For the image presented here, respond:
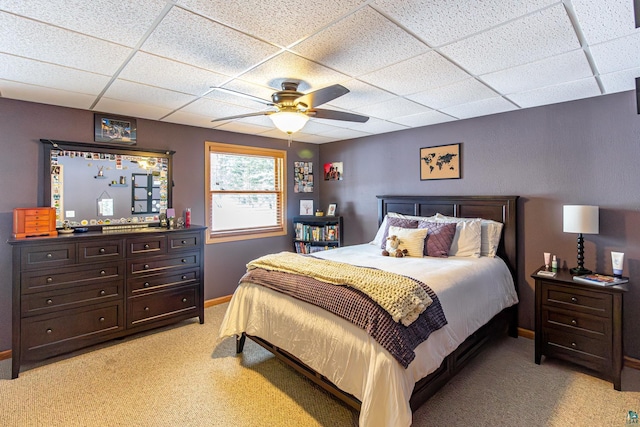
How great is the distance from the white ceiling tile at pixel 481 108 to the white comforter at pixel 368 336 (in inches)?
61.9

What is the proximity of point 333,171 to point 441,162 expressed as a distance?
6.26ft

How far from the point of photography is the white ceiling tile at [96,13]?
154cm

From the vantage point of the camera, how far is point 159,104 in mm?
3195

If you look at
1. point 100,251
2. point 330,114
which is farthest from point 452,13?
point 100,251

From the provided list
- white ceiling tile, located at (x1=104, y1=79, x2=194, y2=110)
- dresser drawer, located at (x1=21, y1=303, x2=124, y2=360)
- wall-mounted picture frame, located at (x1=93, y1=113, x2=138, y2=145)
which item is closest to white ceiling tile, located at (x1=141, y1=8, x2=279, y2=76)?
white ceiling tile, located at (x1=104, y1=79, x2=194, y2=110)

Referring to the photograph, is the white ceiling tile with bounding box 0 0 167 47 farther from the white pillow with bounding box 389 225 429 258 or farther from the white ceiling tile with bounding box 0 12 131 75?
the white pillow with bounding box 389 225 429 258

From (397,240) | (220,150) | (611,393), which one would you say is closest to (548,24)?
(397,240)

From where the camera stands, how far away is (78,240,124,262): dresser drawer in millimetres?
2982

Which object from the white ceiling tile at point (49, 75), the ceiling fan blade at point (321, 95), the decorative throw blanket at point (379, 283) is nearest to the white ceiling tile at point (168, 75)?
the white ceiling tile at point (49, 75)

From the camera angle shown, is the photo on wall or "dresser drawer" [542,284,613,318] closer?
"dresser drawer" [542,284,613,318]

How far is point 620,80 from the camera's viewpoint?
2.52m

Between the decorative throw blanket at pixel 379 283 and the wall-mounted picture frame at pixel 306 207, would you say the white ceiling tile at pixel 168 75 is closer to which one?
the decorative throw blanket at pixel 379 283

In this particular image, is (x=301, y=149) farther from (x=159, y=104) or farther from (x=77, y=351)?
(x=77, y=351)

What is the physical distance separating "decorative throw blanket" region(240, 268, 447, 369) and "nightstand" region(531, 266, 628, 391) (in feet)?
4.32
